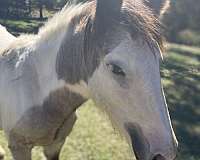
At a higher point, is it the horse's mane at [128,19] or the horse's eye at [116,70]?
the horse's mane at [128,19]

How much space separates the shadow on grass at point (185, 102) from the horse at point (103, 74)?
3.65 meters

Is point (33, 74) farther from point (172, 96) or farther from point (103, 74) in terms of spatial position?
point (172, 96)

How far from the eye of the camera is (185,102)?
8.96 m

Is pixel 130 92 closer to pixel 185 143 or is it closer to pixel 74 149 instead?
pixel 74 149

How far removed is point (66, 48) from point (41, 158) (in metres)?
2.91

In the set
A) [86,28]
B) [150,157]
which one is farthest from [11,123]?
[150,157]

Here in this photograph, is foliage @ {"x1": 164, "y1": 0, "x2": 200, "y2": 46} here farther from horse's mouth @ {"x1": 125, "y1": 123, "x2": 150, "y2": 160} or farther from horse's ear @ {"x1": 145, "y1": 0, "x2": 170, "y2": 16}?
horse's mouth @ {"x1": 125, "y1": 123, "x2": 150, "y2": 160}

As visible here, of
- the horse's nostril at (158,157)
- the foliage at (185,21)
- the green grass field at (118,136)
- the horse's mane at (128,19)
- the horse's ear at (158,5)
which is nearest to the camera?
the horse's nostril at (158,157)

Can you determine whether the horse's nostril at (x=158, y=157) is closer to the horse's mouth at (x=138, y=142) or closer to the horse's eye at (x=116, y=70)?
the horse's mouth at (x=138, y=142)

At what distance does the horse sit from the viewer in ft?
6.59

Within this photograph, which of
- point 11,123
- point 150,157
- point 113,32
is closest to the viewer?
point 150,157

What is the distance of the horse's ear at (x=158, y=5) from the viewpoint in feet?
7.47

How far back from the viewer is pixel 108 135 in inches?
249

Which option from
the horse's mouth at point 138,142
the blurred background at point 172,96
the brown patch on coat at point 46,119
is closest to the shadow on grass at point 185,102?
the blurred background at point 172,96
